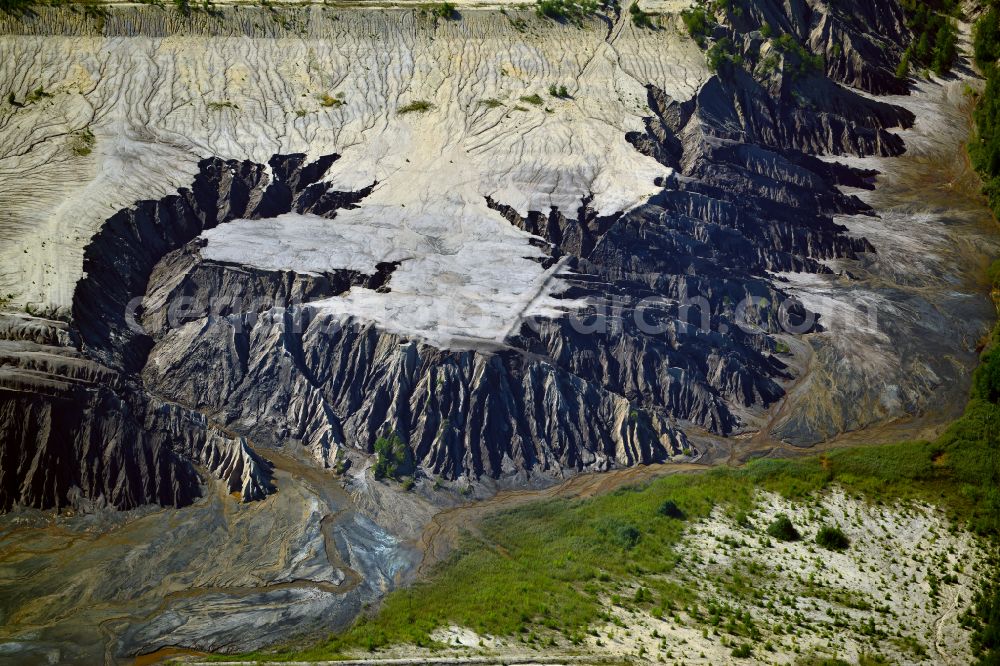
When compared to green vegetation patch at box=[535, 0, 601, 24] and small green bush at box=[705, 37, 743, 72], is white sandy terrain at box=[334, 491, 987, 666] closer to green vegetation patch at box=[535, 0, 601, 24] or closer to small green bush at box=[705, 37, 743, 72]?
small green bush at box=[705, 37, 743, 72]

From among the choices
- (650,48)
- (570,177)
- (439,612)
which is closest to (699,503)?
(439,612)

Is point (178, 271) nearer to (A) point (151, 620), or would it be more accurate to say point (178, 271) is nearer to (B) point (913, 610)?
(A) point (151, 620)

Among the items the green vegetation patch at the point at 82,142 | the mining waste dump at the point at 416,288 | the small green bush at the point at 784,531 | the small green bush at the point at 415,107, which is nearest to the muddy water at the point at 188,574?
the mining waste dump at the point at 416,288

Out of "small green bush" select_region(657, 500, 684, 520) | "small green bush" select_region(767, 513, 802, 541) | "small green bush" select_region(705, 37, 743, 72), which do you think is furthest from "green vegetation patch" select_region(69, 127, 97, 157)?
"small green bush" select_region(767, 513, 802, 541)

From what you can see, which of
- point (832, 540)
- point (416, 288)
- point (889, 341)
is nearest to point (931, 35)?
point (889, 341)

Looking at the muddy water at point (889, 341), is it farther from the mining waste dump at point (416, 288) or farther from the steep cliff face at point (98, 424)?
the steep cliff face at point (98, 424)
